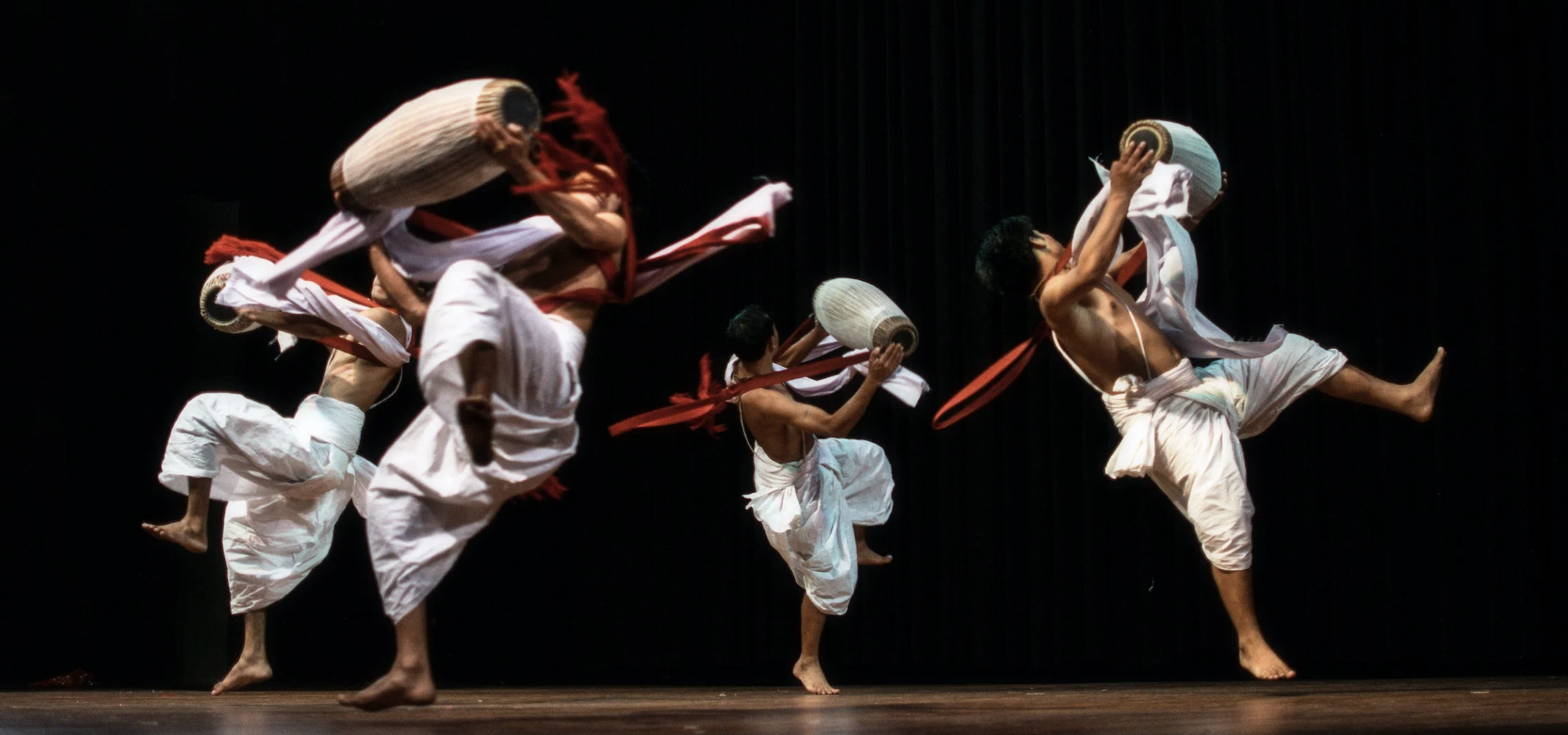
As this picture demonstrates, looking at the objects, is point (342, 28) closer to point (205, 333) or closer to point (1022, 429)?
point (205, 333)

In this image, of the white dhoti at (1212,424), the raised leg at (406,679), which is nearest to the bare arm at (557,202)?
the raised leg at (406,679)

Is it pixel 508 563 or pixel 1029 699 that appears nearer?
pixel 1029 699

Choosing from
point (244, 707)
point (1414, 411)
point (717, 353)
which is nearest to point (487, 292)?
point (244, 707)

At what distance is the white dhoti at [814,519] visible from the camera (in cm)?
431

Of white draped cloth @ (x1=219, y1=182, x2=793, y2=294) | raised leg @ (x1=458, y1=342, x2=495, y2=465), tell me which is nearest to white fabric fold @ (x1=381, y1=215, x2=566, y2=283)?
white draped cloth @ (x1=219, y1=182, x2=793, y2=294)

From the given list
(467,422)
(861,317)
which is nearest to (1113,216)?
(861,317)

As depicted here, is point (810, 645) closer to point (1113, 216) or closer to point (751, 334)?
point (751, 334)

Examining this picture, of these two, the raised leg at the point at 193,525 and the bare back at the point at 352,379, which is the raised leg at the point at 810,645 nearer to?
the bare back at the point at 352,379

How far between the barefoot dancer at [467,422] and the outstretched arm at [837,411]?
3.77 feet

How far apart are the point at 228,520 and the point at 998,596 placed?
2.62m

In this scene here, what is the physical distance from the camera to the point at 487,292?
2.41m

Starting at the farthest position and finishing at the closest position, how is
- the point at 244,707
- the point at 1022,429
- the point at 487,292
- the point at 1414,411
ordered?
the point at 1022,429
the point at 1414,411
the point at 244,707
the point at 487,292

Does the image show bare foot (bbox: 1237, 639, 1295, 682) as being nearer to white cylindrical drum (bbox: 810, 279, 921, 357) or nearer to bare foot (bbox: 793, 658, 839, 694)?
white cylindrical drum (bbox: 810, 279, 921, 357)

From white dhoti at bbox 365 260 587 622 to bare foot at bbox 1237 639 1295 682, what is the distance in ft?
6.11
